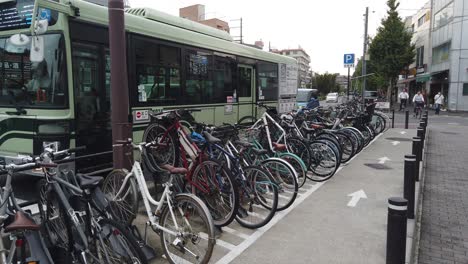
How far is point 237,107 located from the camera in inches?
430

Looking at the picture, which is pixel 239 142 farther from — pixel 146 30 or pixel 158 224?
pixel 146 30

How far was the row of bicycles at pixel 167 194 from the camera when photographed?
289cm

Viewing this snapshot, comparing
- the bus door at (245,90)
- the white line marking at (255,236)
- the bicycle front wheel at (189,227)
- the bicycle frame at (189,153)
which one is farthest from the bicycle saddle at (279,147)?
the bus door at (245,90)

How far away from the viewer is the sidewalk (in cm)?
434

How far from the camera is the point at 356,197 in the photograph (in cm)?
595

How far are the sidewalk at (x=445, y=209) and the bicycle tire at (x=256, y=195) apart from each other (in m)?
1.86

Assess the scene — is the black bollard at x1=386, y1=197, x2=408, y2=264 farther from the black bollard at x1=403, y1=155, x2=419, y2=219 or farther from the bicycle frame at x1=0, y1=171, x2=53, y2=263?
the bicycle frame at x1=0, y1=171, x2=53, y2=263

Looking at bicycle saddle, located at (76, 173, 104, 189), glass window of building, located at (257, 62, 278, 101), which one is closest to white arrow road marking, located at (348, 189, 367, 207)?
bicycle saddle, located at (76, 173, 104, 189)

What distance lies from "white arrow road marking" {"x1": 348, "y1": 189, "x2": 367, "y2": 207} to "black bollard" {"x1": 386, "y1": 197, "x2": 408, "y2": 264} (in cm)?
247

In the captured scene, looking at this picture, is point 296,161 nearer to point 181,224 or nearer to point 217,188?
point 217,188

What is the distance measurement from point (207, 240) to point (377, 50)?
37.9 m

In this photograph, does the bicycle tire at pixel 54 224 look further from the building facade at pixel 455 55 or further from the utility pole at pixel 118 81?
the building facade at pixel 455 55

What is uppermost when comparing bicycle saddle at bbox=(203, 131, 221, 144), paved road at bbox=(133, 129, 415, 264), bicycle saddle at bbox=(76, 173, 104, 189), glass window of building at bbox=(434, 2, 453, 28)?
glass window of building at bbox=(434, 2, 453, 28)

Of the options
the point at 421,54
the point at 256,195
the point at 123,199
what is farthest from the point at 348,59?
the point at 421,54
